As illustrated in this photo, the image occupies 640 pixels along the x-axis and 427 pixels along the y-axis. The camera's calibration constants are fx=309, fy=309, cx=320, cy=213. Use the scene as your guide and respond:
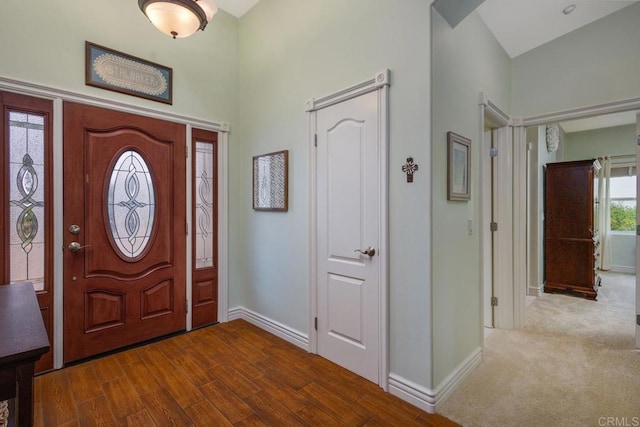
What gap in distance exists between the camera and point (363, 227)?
2.24 metres

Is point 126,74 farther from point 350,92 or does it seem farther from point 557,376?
point 557,376

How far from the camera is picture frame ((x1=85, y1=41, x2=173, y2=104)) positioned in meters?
2.48

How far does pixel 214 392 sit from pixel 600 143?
24.2ft

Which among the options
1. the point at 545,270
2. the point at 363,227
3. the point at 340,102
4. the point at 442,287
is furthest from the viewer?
the point at 545,270

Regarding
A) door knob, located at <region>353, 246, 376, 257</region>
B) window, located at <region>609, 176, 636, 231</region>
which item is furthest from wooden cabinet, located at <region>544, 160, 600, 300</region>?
door knob, located at <region>353, 246, 376, 257</region>

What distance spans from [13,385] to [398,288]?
1843 mm

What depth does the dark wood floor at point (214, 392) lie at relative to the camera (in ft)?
5.94

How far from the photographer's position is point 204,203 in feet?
10.4

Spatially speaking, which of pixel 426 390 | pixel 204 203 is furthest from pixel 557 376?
pixel 204 203

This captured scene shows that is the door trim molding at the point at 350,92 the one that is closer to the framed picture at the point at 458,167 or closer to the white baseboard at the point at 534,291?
the framed picture at the point at 458,167

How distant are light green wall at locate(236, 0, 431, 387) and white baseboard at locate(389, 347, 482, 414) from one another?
0.17 feet

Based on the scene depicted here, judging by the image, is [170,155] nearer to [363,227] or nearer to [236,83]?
[236,83]

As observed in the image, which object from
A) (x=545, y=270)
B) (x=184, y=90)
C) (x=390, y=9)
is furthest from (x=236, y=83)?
(x=545, y=270)

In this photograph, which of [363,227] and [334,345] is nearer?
[363,227]
